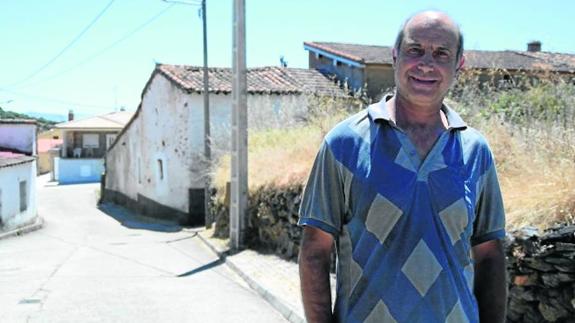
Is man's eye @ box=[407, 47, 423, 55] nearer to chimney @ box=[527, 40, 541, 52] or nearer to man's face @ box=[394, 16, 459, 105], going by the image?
man's face @ box=[394, 16, 459, 105]

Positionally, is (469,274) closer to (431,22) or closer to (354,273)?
(354,273)

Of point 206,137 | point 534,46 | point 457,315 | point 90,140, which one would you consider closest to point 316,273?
point 457,315

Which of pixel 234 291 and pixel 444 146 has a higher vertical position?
pixel 444 146

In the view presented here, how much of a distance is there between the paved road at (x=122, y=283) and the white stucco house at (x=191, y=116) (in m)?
3.85

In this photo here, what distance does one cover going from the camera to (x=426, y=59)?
2354 millimetres

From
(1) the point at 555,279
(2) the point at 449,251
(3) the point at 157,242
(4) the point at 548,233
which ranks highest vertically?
(2) the point at 449,251

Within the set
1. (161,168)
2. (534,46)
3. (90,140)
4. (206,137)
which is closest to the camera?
(206,137)

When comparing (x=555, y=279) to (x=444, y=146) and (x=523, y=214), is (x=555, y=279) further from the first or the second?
(x=444, y=146)

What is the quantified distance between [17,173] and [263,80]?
32.4 feet

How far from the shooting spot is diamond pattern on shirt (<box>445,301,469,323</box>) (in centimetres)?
219

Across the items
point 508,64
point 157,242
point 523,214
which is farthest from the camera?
point 508,64

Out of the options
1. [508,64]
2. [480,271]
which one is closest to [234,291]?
[480,271]

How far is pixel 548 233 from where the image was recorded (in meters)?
5.18

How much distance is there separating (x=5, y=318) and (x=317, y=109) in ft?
28.8
